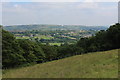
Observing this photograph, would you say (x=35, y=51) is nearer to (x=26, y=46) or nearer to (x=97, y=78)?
(x=26, y=46)

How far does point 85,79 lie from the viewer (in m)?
11.5

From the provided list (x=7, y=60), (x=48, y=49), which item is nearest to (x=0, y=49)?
(x=7, y=60)

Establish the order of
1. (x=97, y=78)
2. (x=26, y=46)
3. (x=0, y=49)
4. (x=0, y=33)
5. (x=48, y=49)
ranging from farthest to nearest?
1. (x=48, y=49)
2. (x=26, y=46)
3. (x=0, y=33)
4. (x=0, y=49)
5. (x=97, y=78)

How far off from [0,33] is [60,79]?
1021 inches

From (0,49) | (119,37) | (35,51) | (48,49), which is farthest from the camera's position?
(48,49)

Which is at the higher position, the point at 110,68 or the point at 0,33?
the point at 0,33

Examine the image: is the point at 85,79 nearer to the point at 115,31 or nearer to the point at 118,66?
the point at 118,66

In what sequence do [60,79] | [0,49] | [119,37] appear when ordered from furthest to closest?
[119,37]
[0,49]
[60,79]

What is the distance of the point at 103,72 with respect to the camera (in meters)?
12.6

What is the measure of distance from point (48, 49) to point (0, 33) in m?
38.6

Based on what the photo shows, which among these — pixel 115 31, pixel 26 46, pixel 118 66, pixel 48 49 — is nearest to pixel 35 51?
pixel 26 46

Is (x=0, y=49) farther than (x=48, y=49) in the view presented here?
No

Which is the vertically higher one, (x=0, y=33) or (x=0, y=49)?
(x=0, y=33)

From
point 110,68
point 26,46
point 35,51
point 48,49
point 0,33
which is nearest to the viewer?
point 110,68
